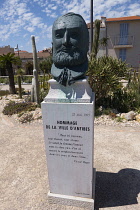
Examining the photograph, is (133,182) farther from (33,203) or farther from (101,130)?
(101,130)

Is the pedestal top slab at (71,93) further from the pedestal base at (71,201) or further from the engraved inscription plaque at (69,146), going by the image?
the pedestal base at (71,201)

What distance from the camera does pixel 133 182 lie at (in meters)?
3.40

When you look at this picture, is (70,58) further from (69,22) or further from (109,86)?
(109,86)

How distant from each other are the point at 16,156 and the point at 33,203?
1.76 m

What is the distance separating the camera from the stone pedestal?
7.75ft

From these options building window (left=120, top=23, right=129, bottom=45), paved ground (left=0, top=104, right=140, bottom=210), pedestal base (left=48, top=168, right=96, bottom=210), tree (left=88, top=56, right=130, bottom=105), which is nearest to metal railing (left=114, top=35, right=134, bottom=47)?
building window (left=120, top=23, right=129, bottom=45)

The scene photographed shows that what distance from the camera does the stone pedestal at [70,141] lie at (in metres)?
2.36

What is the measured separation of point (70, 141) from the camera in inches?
100

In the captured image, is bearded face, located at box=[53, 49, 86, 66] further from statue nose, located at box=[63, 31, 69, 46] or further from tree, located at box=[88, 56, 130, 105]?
tree, located at box=[88, 56, 130, 105]

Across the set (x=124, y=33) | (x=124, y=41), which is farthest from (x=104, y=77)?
(x=124, y=33)

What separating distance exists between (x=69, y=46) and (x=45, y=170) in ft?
9.52

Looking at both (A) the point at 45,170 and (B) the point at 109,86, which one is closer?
(A) the point at 45,170

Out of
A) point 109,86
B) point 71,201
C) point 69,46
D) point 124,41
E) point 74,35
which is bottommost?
point 71,201

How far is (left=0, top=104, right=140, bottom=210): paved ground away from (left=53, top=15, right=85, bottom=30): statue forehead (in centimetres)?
301
